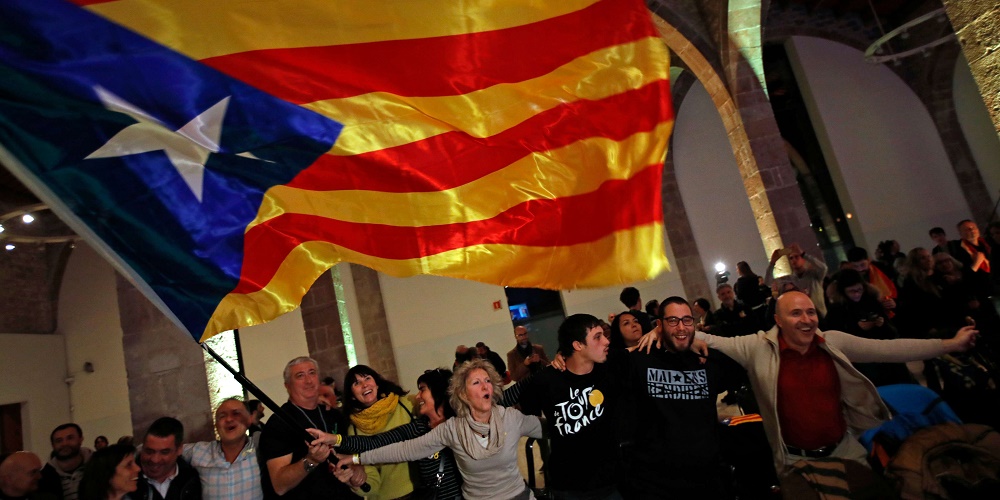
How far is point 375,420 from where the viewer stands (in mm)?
3354

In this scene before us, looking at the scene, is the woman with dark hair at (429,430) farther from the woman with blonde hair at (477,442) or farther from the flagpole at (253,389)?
the flagpole at (253,389)

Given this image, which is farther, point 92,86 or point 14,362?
point 14,362

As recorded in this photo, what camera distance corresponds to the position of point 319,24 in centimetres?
247

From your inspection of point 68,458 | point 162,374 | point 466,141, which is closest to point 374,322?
point 162,374

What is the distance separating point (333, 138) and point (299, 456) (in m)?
1.52

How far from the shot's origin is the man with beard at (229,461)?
304 cm

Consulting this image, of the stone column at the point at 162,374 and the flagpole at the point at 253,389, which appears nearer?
the flagpole at the point at 253,389

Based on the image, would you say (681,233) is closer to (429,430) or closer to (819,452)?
(819,452)

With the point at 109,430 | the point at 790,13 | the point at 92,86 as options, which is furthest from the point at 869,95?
the point at 109,430

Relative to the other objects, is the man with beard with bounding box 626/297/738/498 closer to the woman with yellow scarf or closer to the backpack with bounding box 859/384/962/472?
the backpack with bounding box 859/384/962/472

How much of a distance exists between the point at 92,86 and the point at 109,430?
13850mm

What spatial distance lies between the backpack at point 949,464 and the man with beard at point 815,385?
0.80ft

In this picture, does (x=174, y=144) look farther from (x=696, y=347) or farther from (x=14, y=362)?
(x=14, y=362)

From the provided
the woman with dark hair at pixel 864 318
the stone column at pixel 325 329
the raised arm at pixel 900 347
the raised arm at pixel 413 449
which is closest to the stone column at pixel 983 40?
the raised arm at pixel 900 347
